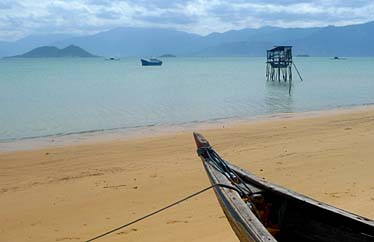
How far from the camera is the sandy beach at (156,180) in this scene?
598 centimetres

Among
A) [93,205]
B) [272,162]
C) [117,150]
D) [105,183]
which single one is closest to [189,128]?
[117,150]

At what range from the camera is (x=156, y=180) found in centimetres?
819

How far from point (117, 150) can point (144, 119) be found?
751 centimetres

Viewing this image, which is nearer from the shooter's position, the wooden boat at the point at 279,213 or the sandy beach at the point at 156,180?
the wooden boat at the point at 279,213

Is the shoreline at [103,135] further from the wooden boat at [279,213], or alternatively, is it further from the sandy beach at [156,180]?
the wooden boat at [279,213]

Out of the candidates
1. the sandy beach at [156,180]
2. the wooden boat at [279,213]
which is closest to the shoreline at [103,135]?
the sandy beach at [156,180]

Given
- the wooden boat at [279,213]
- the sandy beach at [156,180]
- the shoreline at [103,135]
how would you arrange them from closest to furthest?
the wooden boat at [279,213] → the sandy beach at [156,180] → the shoreline at [103,135]

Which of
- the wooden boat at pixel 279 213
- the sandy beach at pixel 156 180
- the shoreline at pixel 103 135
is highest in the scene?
the wooden boat at pixel 279 213

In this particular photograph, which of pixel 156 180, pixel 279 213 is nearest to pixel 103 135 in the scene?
pixel 156 180

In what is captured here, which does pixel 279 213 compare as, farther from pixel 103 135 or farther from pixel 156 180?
pixel 103 135

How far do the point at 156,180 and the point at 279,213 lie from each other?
3.97 metres

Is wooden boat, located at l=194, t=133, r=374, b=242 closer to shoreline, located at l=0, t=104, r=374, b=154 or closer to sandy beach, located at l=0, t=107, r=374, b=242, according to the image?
sandy beach, located at l=0, t=107, r=374, b=242

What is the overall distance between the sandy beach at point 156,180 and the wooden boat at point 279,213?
39.9 inches

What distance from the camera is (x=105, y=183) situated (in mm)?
8188
